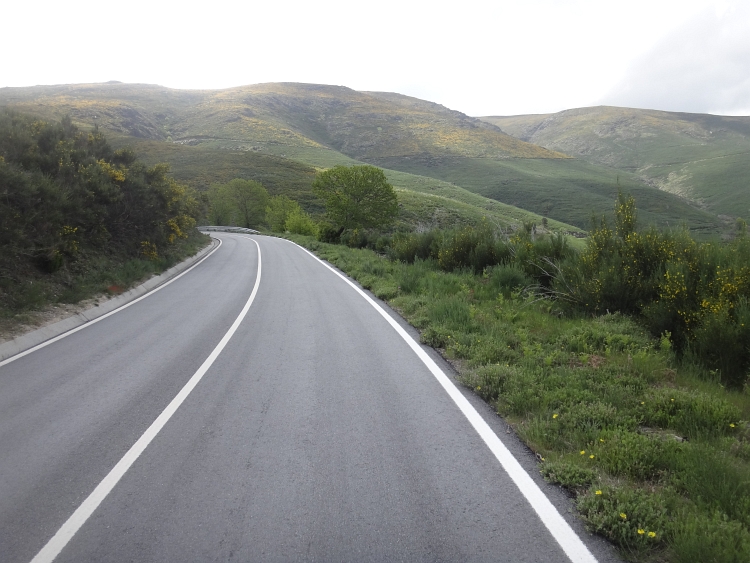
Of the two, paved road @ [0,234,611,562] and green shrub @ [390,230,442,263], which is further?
green shrub @ [390,230,442,263]

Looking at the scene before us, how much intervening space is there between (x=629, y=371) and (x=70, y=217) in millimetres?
13275

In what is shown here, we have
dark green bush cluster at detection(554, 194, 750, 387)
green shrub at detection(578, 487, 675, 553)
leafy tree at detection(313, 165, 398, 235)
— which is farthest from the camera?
leafy tree at detection(313, 165, 398, 235)

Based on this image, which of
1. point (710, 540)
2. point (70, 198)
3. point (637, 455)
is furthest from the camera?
point (70, 198)

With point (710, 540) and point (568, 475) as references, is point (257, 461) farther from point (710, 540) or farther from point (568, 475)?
point (710, 540)

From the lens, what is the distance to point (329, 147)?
142 metres

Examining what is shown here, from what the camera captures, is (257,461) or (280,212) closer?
(257,461)

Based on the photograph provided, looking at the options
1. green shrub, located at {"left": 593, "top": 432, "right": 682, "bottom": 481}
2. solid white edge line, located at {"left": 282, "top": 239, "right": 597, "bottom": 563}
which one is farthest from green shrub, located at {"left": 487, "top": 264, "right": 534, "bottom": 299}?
green shrub, located at {"left": 593, "top": 432, "right": 682, "bottom": 481}

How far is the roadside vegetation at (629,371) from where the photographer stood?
9.04ft

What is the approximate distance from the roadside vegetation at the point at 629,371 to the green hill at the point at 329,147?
1834 inches

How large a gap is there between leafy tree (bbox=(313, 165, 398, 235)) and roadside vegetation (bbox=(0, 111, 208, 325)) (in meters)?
21.3

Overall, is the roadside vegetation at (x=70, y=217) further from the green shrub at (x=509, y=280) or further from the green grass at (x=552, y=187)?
the green grass at (x=552, y=187)

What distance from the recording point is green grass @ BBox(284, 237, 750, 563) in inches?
104

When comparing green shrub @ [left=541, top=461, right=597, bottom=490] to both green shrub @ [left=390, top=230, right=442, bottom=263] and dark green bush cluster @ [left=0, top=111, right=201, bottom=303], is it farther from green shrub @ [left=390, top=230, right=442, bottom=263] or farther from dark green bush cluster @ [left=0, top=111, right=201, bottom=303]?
green shrub @ [left=390, top=230, right=442, bottom=263]

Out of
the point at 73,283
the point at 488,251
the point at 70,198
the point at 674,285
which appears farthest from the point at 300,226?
the point at 674,285
